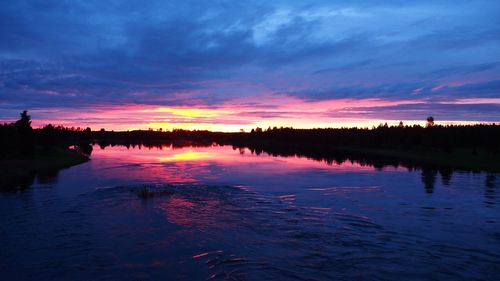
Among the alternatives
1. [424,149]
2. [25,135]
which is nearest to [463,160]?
[424,149]

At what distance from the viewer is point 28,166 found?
57.0 metres

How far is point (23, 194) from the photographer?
3550 centimetres

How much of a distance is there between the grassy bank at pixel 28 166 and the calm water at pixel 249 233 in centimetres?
536

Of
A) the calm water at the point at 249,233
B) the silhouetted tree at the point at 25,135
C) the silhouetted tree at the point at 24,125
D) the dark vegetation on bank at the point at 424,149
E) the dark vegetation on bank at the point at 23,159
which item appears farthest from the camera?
the dark vegetation on bank at the point at 424,149

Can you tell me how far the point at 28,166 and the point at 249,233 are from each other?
148 ft

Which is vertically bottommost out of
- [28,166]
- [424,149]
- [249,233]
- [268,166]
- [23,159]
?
[249,233]

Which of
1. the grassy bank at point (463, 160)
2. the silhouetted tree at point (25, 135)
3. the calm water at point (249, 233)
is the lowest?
the calm water at point (249, 233)

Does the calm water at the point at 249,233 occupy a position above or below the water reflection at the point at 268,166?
below

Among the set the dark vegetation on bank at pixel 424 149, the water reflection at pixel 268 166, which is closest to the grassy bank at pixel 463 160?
the dark vegetation on bank at pixel 424 149

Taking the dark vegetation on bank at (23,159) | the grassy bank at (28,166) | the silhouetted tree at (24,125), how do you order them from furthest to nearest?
the silhouetted tree at (24,125), the dark vegetation on bank at (23,159), the grassy bank at (28,166)

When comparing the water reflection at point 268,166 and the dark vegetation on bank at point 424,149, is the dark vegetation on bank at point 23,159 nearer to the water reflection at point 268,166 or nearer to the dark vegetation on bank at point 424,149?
the water reflection at point 268,166

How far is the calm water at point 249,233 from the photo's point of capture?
16922mm

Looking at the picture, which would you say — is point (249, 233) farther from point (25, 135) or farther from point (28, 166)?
point (25, 135)

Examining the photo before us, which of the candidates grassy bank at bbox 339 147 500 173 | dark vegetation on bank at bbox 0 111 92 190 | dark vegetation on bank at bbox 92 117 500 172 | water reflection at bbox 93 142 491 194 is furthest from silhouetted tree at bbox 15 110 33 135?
grassy bank at bbox 339 147 500 173
